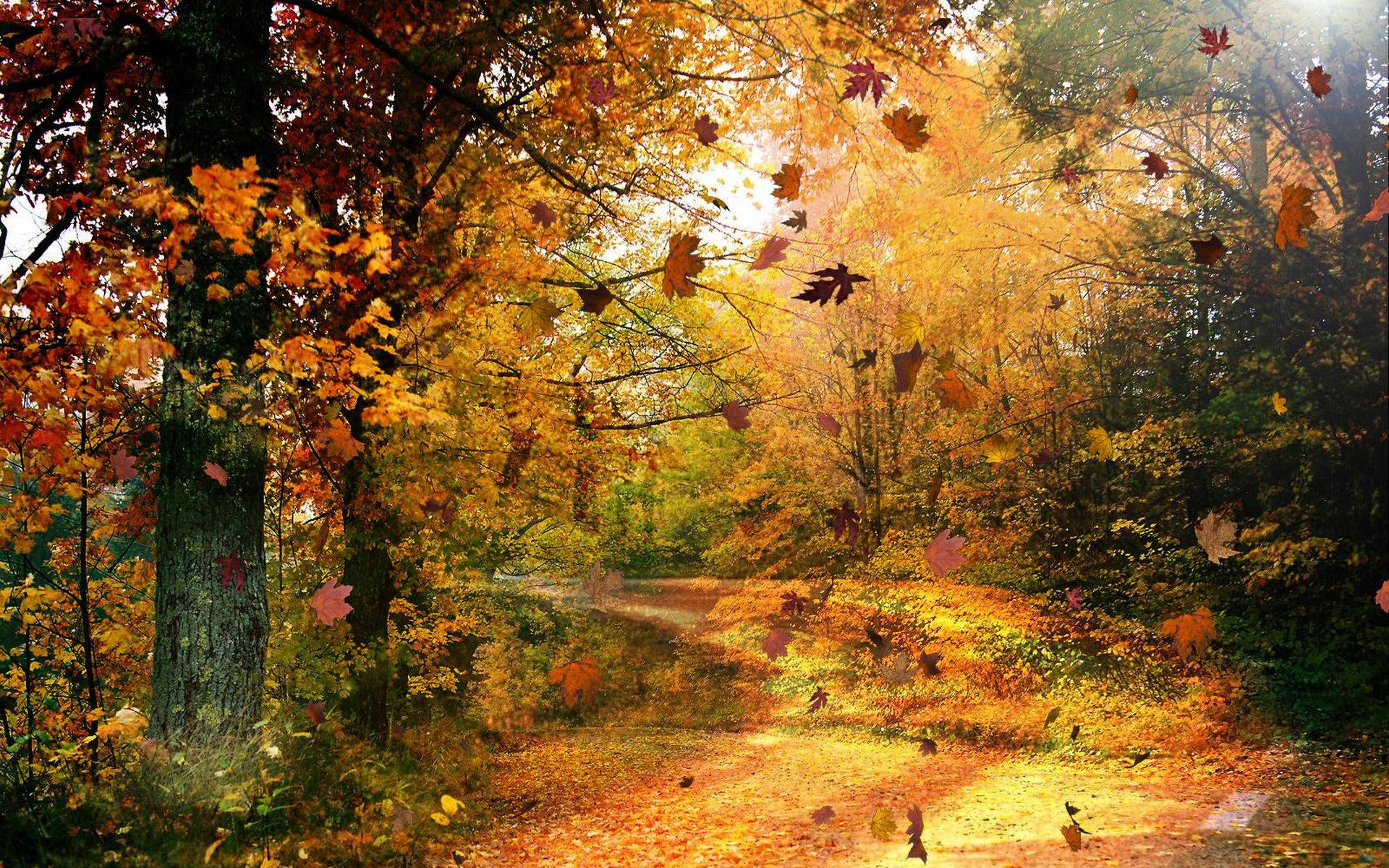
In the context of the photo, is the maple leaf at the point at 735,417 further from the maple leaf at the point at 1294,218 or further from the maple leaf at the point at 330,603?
the maple leaf at the point at 1294,218

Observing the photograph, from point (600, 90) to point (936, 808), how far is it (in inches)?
309

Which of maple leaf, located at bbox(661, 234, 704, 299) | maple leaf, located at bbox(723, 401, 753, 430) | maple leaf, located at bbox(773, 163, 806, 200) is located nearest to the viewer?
maple leaf, located at bbox(661, 234, 704, 299)

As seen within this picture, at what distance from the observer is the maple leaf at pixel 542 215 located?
5.61 metres

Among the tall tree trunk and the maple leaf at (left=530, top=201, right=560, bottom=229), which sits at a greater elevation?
the maple leaf at (left=530, top=201, right=560, bottom=229)

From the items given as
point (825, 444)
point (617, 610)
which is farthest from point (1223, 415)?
point (617, 610)

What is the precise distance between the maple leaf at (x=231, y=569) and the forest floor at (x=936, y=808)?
10.1 ft

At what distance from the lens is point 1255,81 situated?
9.25m

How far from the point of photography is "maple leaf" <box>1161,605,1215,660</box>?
1025 cm

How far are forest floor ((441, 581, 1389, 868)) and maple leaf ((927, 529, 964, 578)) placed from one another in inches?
97.4

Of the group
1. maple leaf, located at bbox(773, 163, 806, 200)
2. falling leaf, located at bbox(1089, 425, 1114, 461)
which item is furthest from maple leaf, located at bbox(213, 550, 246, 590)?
falling leaf, located at bbox(1089, 425, 1114, 461)

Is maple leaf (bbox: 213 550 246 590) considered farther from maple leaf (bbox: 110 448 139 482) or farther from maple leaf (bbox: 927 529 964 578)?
maple leaf (bbox: 927 529 964 578)

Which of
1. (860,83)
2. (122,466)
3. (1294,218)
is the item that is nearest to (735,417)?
(860,83)

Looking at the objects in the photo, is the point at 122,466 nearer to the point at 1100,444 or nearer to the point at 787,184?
the point at 787,184

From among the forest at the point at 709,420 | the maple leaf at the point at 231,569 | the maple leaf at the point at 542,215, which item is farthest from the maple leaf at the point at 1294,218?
the maple leaf at the point at 231,569
